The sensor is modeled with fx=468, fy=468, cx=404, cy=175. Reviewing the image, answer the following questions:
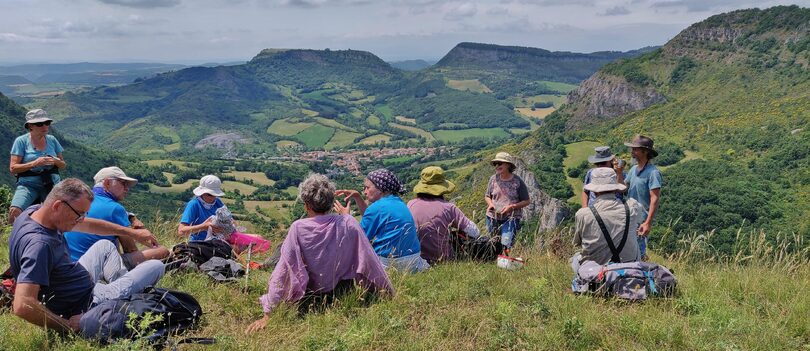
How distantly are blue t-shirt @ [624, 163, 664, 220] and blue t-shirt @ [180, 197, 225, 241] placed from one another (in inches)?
223

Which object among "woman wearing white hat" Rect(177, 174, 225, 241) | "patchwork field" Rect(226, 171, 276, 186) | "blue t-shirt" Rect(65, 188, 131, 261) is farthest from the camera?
"patchwork field" Rect(226, 171, 276, 186)

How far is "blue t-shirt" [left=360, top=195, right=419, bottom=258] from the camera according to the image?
5195mm

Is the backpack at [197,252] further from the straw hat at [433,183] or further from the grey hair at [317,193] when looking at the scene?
the straw hat at [433,183]

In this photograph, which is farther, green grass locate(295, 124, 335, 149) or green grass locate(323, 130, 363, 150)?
green grass locate(295, 124, 335, 149)

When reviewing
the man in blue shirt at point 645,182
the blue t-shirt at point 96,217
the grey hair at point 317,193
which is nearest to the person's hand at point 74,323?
the blue t-shirt at point 96,217

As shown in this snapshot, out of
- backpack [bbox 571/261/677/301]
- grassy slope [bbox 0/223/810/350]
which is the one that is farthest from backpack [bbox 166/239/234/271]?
backpack [bbox 571/261/677/301]

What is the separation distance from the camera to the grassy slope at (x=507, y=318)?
3373mm

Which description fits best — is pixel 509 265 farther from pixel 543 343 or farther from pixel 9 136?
pixel 9 136

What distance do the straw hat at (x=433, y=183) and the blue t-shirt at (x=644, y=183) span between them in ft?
8.10

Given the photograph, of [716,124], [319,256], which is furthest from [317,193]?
[716,124]

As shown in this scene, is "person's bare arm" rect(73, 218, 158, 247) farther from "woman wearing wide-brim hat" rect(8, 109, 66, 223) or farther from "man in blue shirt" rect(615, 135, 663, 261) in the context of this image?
"man in blue shirt" rect(615, 135, 663, 261)

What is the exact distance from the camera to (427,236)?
19.2 ft

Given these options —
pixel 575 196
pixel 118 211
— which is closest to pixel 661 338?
pixel 118 211

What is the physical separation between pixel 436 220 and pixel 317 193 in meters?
2.23
